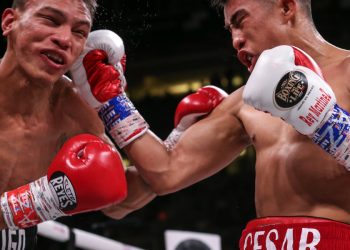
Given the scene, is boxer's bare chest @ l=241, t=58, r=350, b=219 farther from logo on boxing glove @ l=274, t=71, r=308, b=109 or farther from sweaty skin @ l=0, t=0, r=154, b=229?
sweaty skin @ l=0, t=0, r=154, b=229

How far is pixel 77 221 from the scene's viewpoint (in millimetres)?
5105

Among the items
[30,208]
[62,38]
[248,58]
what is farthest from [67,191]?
[248,58]

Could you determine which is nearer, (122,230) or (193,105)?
(193,105)

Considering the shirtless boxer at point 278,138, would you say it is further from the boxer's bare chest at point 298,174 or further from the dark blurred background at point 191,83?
the dark blurred background at point 191,83

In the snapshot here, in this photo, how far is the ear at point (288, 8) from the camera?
1975 millimetres

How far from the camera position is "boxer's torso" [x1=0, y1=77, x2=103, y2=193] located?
1.90 m

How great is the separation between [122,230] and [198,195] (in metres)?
0.89

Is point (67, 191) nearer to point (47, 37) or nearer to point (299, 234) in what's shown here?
point (47, 37)

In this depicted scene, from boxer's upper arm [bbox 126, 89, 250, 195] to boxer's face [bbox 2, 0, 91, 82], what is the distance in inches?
16.0

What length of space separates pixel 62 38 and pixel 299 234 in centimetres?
88

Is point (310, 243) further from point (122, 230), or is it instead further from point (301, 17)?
point (122, 230)

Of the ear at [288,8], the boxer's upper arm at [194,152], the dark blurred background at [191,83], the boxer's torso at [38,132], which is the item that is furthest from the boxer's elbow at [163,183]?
the dark blurred background at [191,83]

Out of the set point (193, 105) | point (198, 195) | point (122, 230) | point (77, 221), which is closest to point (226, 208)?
point (198, 195)

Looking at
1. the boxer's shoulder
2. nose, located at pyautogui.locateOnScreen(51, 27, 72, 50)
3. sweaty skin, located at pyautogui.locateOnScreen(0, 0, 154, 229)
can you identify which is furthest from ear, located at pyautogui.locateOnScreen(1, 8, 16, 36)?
the boxer's shoulder
